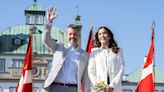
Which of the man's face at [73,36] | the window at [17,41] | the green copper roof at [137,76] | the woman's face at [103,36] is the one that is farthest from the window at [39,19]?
the woman's face at [103,36]

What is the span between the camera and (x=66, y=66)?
29.4 feet

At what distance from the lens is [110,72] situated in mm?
8695

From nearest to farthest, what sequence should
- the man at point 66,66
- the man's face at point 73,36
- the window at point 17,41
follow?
the man at point 66,66, the man's face at point 73,36, the window at point 17,41

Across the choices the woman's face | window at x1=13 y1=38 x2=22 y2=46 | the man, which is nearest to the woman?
the woman's face

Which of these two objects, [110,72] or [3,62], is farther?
[3,62]

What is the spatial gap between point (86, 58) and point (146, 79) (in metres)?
7.05

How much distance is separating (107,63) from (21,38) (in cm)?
4946

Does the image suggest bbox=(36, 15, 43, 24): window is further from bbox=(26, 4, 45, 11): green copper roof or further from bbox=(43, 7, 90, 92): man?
bbox=(43, 7, 90, 92): man

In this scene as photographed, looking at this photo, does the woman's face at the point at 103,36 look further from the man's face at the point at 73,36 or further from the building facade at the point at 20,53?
the building facade at the point at 20,53

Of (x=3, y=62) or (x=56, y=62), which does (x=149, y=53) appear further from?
(x=3, y=62)

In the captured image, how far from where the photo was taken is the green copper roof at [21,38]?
5706 centimetres

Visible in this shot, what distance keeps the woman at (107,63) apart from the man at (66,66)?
8.1 inches

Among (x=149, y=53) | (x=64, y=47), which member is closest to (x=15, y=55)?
(x=149, y=53)

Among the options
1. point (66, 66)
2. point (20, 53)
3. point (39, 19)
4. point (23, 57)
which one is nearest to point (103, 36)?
point (66, 66)
